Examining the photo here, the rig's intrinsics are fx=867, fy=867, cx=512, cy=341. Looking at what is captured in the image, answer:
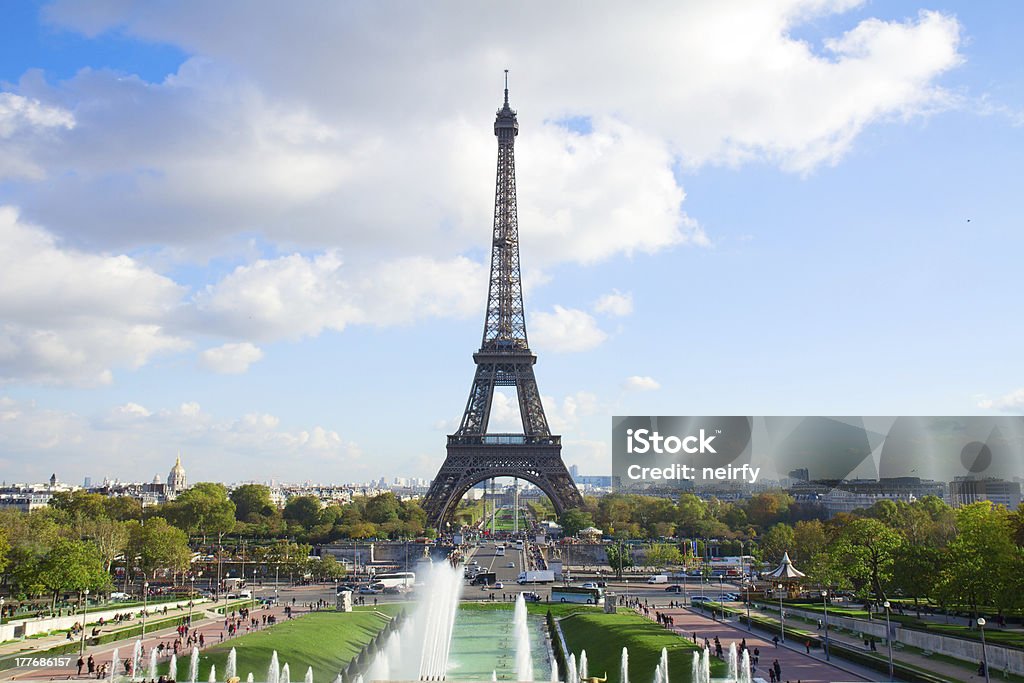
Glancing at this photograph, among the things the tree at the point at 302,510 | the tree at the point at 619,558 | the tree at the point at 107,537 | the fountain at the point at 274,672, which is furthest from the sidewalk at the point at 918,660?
the tree at the point at 302,510

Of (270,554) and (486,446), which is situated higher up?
(486,446)

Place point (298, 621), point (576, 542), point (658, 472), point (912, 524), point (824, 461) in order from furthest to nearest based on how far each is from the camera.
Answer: point (824, 461) < point (576, 542) < point (658, 472) < point (912, 524) < point (298, 621)

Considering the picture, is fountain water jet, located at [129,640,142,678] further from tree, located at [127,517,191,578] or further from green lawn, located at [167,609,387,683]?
tree, located at [127,517,191,578]

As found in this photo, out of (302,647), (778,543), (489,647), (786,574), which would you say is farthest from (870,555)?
(302,647)

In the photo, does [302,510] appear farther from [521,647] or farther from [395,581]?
[521,647]

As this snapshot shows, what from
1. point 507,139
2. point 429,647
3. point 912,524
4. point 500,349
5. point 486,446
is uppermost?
point 507,139

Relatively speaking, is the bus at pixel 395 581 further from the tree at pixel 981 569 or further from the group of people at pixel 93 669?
the tree at pixel 981 569

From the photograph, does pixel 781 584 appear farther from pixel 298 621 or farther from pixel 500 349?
pixel 500 349

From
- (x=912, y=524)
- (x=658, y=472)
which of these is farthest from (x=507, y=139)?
(x=912, y=524)
